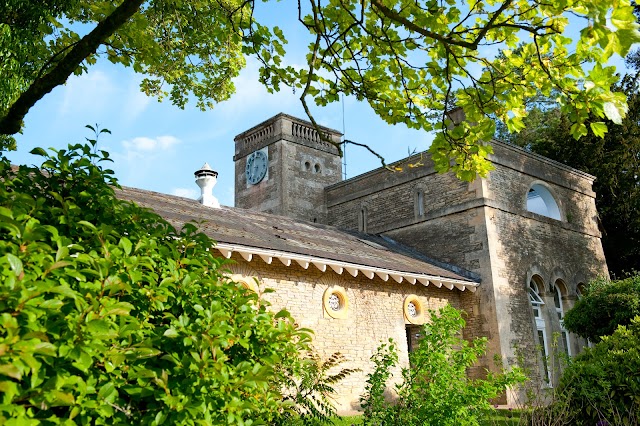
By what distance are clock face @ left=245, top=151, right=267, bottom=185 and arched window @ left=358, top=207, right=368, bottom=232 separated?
511 centimetres

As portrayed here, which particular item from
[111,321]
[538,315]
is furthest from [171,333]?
[538,315]

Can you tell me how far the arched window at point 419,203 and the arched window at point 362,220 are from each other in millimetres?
2301

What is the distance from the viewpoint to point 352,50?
6.50 meters

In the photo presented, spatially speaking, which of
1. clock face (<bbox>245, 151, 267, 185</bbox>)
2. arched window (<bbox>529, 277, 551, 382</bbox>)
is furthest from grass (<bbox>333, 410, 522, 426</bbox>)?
clock face (<bbox>245, 151, 267, 185</bbox>)

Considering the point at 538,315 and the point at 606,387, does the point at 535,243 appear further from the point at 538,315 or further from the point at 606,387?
the point at 606,387

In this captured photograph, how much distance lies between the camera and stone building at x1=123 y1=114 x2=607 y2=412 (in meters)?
12.9

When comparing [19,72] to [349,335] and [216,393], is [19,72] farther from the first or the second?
[349,335]

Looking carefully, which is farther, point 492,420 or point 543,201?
point 543,201

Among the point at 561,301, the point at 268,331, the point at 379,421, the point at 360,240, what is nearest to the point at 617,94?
the point at 268,331

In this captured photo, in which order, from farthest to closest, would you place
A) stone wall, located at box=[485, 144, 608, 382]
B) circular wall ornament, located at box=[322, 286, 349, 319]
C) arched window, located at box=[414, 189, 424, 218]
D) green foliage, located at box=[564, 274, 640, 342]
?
arched window, located at box=[414, 189, 424, 218] < stone wall, located at box=[485, 144, 608, 382] < green foliage, located at box=[564, 274, 640, 342] < circular wall ornament, located at box=[322, 286, 349, 319]

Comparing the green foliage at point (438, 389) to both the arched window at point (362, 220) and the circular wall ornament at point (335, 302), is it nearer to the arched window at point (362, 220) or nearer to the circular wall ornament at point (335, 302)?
the circular wall ornament at point (335, 302)

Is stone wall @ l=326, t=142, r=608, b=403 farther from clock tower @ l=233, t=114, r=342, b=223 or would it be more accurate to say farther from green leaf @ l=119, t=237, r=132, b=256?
green leaf @ l=119, t=237, r=132, b=256

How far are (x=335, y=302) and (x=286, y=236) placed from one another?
6.66 feet

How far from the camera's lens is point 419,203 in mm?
Answer: 18438
